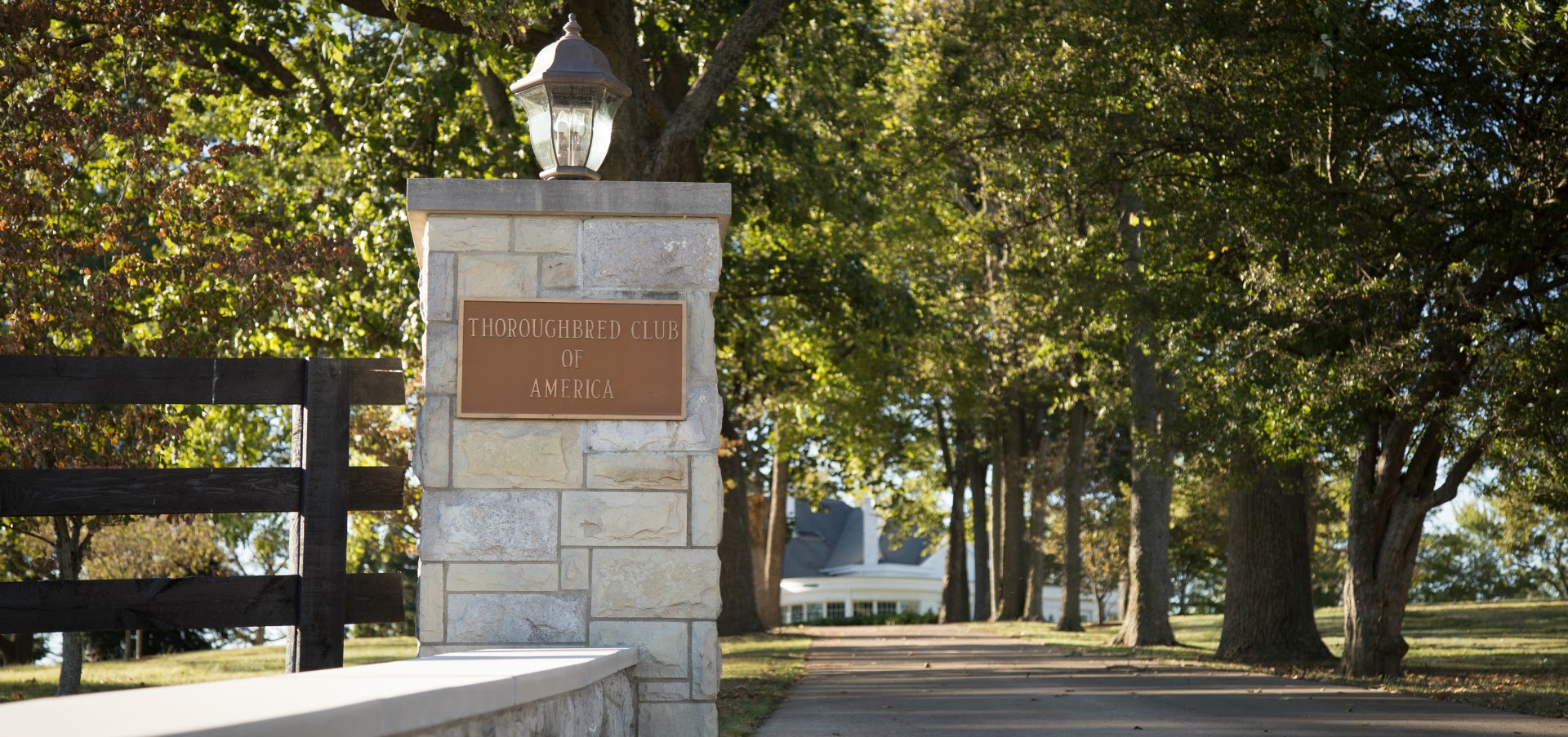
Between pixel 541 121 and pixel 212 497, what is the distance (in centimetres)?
260

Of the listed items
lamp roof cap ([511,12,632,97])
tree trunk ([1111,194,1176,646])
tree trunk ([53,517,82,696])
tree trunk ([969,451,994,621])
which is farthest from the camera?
tree trunk ([969,451,994,621])

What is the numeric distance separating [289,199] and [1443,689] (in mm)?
15163

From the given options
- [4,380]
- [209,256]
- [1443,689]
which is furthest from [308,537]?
[1443,689]

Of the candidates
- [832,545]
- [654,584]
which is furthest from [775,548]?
[832,545]

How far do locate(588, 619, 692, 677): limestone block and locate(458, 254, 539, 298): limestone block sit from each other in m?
1.72

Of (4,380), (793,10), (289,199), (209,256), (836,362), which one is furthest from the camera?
(836,362)

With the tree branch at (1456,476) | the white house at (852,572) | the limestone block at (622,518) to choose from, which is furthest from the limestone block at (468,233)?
the white house at (852,572)

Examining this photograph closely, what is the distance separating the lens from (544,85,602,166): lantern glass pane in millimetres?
7559

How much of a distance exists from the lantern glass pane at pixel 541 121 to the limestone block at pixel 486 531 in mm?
1923

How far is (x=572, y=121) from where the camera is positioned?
24.9 ft

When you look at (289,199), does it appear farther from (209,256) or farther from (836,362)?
(836,362)

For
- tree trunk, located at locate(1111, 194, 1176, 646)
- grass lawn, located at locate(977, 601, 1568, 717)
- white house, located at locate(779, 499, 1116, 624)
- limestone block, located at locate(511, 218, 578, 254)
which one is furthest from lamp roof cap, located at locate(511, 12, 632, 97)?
white house, located at locate(779, 499, 1116, 624)

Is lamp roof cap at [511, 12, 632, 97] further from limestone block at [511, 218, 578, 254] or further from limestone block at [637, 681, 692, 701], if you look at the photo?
limestone block at [637, 681, 692, 701]

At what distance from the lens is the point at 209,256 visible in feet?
38.8
